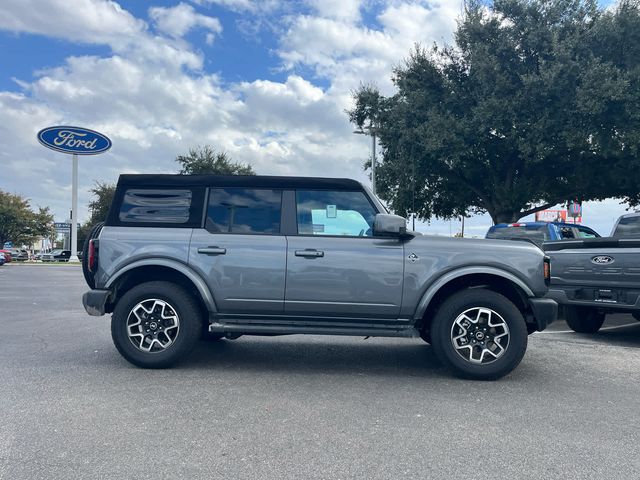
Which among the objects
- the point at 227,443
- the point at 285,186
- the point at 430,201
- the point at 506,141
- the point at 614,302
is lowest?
the point at 227,443

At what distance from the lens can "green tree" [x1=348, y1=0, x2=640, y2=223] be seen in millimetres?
16531

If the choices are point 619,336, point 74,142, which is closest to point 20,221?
point 74,142

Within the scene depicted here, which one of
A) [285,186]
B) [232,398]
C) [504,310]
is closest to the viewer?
[232,398]

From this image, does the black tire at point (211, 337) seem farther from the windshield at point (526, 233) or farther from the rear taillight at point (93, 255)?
the windshield at point (526, 233)

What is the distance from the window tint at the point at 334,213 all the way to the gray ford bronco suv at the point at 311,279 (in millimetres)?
10

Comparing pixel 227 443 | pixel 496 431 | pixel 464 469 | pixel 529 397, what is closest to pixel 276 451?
pixel 227 443

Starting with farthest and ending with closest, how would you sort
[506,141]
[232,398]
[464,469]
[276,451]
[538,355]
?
[506,141] → [538,355] → [232,398] → [276,451] → [464,469]

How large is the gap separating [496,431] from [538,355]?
9.44 feet

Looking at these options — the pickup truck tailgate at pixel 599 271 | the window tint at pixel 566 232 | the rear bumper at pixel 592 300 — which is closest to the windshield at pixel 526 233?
the window tint at pixel 566 232

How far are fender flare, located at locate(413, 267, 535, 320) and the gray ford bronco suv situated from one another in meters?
0.01

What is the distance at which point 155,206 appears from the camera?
5605mm

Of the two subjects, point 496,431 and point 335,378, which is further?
point 335,378

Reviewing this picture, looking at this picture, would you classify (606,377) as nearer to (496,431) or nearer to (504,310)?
(504,310)

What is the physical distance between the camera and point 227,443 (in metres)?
3.57
